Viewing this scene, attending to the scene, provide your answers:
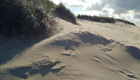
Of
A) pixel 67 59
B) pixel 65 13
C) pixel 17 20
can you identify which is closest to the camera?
pixel 67 59

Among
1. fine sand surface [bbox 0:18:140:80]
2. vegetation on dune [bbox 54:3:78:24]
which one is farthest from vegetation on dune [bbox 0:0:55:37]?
vegetation on dune [bbox 54:3:78:24]

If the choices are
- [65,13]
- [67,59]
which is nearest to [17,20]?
[67,59]

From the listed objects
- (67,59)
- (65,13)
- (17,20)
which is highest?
(65,13)

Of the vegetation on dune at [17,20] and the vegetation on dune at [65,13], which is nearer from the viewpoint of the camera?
the vegetation on dune at [17,20]

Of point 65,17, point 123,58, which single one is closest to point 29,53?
point 123,58

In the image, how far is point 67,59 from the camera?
477 cm

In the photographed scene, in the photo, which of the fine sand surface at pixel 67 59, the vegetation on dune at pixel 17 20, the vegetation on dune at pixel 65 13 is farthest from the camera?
the vegetation on dune at pixel 65 13

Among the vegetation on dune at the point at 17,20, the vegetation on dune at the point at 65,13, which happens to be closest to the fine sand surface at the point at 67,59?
the vegetation on dune at the point at 17,20

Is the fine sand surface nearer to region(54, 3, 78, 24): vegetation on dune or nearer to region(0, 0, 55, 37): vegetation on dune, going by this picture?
region(0, 0, 55, 37): vegetation on dune

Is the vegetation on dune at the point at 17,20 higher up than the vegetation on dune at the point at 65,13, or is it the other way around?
the vegetation on dune at the point at 65,13

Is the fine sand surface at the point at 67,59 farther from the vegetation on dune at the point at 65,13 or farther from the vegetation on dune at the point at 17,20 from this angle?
the vegetation on dune at the point at 65,13

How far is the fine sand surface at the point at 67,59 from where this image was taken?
13.2 feet

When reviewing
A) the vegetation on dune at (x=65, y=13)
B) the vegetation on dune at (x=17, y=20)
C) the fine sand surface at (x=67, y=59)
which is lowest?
the fine sand surface at (x=67, y=59)

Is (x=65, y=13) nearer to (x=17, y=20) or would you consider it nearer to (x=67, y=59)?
(x=17, y=20)
